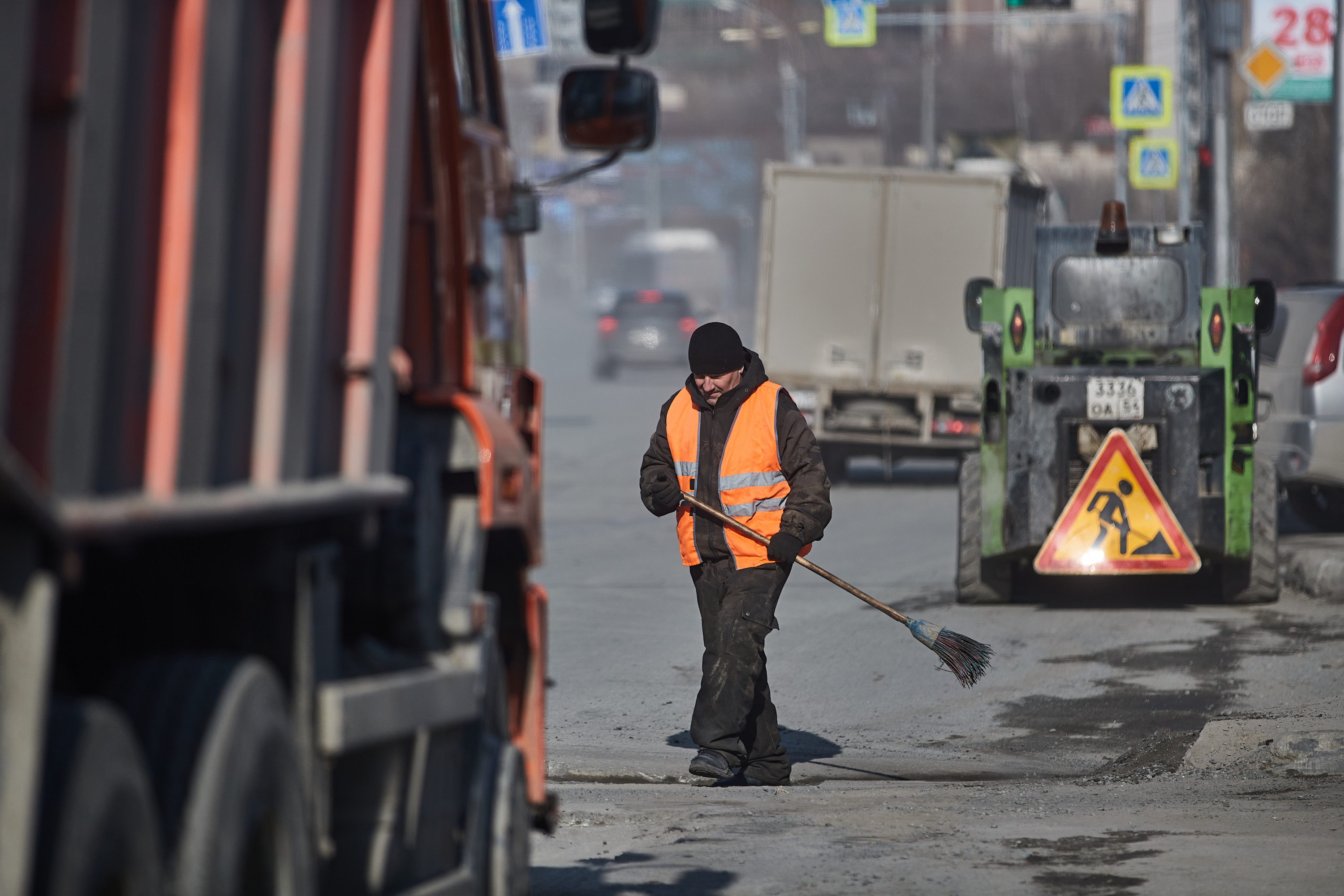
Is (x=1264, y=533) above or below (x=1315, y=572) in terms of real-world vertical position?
above

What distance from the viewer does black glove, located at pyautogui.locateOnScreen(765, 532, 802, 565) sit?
6.87 m

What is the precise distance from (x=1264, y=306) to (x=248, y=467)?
336 inches

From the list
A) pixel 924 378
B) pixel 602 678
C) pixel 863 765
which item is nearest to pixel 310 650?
pixel 863 765

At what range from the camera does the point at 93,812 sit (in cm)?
258

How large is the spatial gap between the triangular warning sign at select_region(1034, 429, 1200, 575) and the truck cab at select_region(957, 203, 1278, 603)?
0.05m

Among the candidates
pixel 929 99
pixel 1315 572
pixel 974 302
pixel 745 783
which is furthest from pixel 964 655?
pixel 929 99

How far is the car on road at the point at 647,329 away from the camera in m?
38.3

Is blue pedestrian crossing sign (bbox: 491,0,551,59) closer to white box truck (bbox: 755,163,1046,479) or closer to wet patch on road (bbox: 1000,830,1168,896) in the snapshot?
white box truck (bbox: 755,163,1046,479)

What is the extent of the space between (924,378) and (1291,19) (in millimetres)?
9727

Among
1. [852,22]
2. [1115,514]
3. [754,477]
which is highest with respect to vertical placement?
[852,22]

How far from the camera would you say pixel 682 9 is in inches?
3258

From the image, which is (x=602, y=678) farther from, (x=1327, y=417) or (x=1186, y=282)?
(x=1327, y=417)

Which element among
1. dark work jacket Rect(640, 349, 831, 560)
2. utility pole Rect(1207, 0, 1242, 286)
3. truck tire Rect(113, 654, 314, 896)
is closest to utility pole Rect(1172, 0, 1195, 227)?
utility pole Rect(1207, 0, 1242, 286)

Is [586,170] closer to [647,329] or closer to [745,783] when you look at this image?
[745,783]
